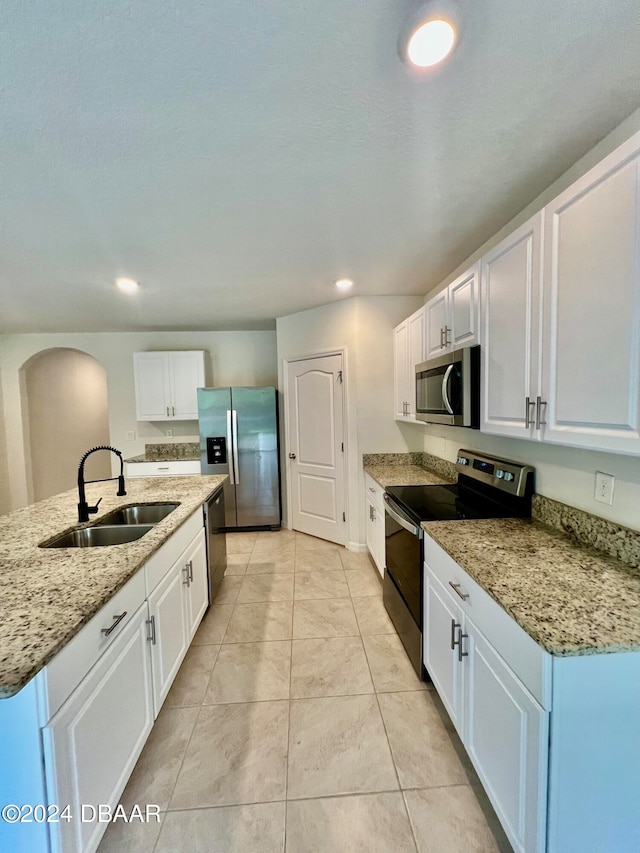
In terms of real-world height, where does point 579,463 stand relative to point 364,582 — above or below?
above

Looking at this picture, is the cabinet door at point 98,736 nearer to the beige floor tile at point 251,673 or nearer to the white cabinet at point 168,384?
the beige floor tile at point 251,673

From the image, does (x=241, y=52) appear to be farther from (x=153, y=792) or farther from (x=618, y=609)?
(x=153, y=792)

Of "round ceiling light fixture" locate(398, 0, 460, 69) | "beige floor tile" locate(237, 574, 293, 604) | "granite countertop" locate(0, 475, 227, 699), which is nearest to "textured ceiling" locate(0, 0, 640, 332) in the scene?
"round ceiling light fixture" locate(398, 0, 460, 69)

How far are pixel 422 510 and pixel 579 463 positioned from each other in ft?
2.44

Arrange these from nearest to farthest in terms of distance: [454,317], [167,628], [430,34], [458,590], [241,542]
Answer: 1. [430,34]
2. [458,590]
3. [167,628]
4. [454,317]
5. [241,542]

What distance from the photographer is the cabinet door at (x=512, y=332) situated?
1312mm

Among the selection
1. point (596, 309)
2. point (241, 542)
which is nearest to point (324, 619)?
point (241, 542)

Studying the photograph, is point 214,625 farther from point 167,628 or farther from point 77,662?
point 77,662

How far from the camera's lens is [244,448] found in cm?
397

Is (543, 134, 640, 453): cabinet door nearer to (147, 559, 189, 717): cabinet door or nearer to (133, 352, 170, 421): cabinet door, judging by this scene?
(147, 559, 189, 717): cabinet door

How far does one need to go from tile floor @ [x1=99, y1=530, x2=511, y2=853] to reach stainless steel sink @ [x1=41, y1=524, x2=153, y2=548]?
832mm

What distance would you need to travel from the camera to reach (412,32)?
2.91ft

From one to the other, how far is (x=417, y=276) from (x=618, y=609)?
2518 mm

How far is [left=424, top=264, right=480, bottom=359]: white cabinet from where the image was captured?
1768mm
